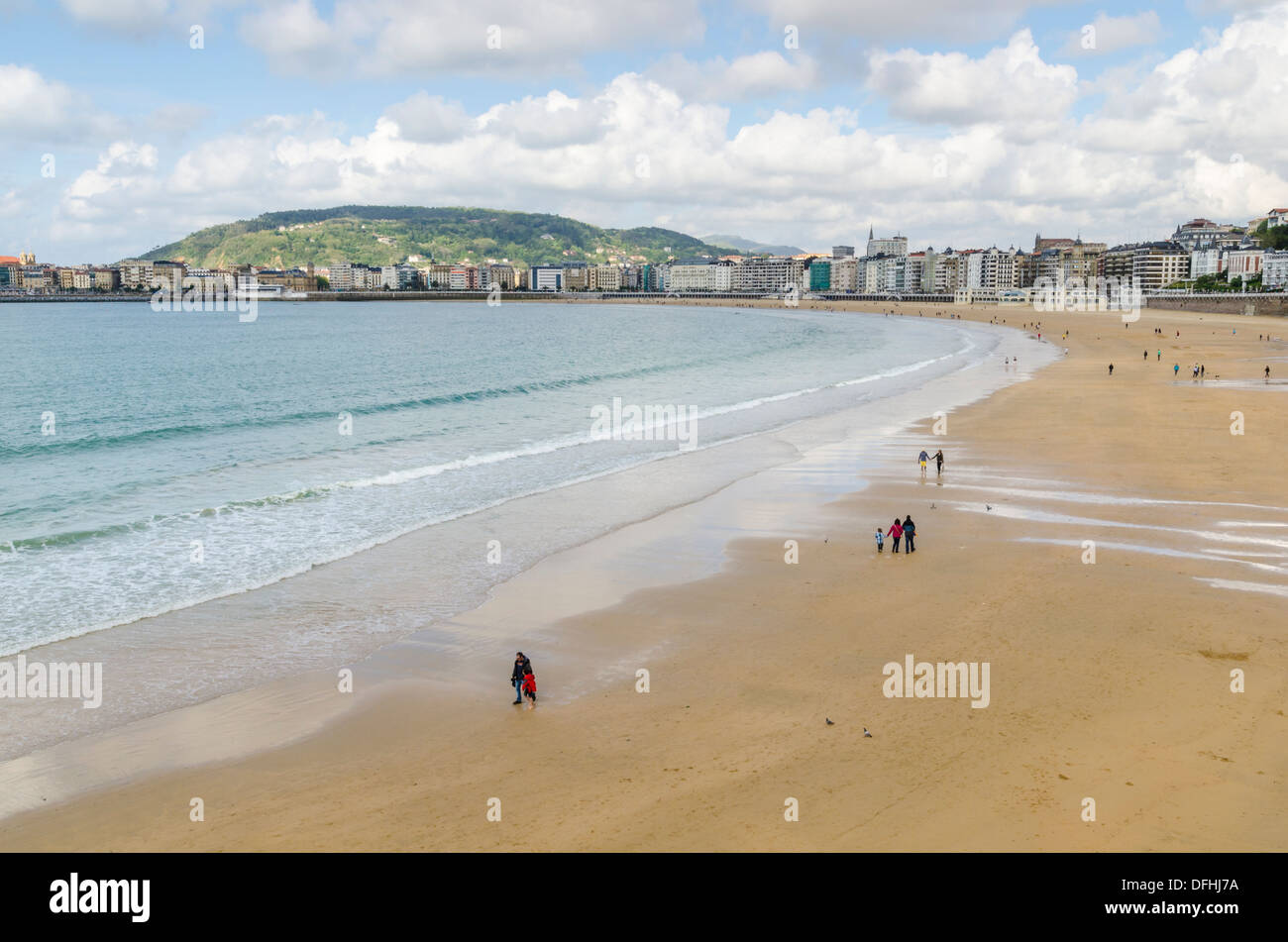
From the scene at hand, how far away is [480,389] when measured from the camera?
5541cm

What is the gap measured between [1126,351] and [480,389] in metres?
52.1

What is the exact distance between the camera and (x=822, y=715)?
11758mm

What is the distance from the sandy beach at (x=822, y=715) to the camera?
30.3 feet

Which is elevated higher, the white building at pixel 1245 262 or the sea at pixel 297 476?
the white building at pixel 1245 262

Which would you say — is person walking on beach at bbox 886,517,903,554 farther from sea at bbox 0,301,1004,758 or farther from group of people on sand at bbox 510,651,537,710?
group of people on sand at bbox 510,651,537,710

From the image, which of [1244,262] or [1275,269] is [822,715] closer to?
[1275,269]

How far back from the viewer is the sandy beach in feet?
30.3

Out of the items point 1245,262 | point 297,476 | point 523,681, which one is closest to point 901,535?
point 523,681

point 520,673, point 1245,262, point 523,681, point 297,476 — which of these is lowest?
point 523,681

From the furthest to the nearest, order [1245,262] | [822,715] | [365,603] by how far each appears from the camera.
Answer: [1245,262] < [365,603] < [822,715]

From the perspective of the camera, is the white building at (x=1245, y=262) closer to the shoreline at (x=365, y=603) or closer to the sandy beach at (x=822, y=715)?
the shoreline at (x=365, y=603)

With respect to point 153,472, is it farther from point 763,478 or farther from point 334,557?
point 763,478

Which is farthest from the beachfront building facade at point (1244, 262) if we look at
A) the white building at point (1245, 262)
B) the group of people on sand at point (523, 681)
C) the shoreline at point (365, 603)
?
the group of people on sand at point (523, 681)

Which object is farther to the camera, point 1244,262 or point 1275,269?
point 1244,262
